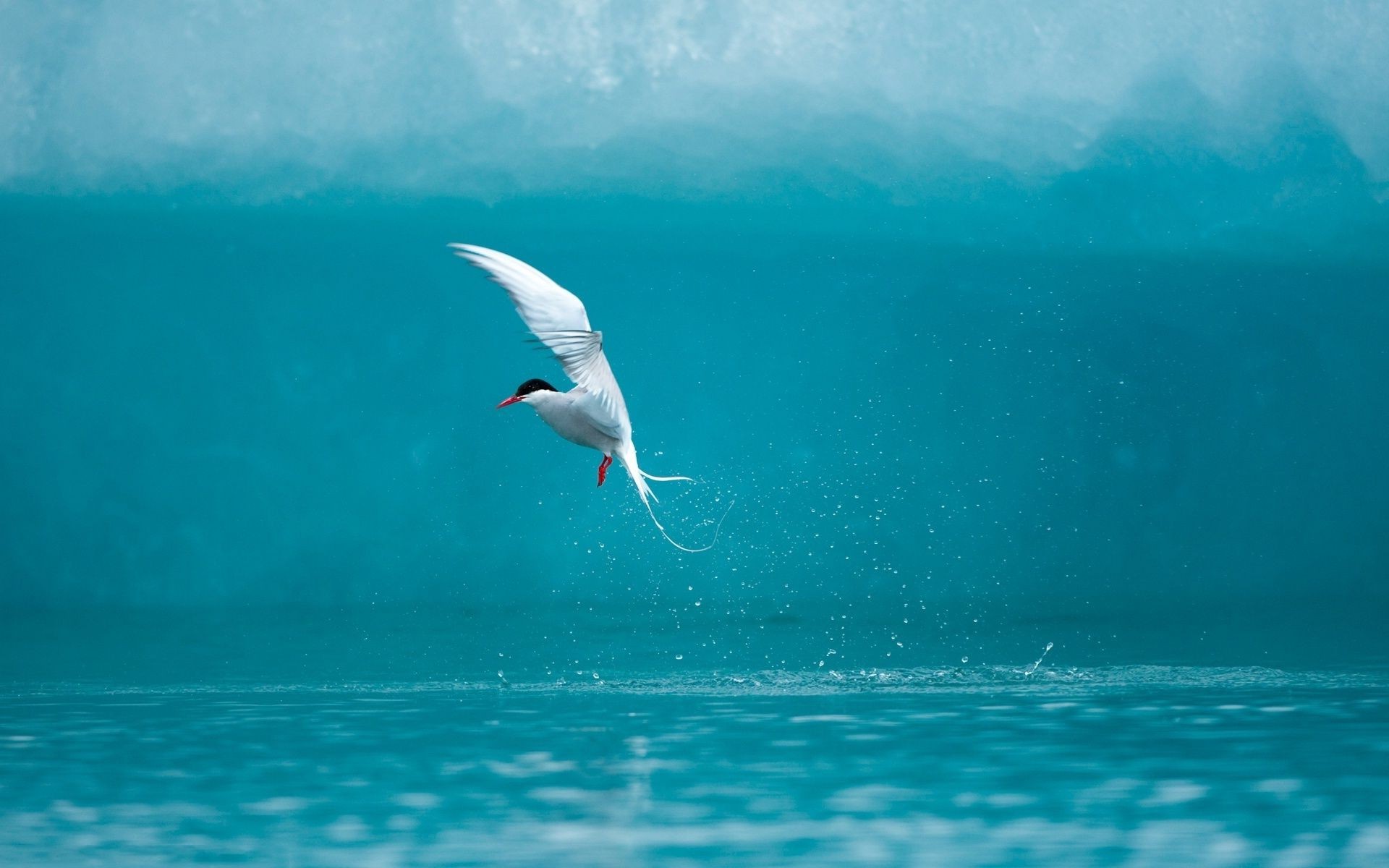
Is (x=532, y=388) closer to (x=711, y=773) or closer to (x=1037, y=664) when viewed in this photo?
(x=711, y=773)

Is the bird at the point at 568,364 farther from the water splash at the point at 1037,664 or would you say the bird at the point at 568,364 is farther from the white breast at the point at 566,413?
the water splash at the point at 1037,664

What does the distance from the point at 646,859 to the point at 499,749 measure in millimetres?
2270

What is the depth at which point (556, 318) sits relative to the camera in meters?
7.41

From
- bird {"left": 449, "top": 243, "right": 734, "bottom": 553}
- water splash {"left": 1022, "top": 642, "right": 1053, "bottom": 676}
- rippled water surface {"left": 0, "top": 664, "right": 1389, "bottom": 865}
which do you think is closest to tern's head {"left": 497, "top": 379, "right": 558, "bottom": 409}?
bird {"left": 449, "top": 243, "right": 734, "bottom": 553}

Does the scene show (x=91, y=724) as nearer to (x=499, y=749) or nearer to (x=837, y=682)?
(x=499, y=749)

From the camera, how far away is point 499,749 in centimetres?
735

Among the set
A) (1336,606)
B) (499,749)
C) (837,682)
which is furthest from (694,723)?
(1336,606)

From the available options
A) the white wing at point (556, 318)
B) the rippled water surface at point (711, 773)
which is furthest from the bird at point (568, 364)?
the rippled water surface at point (711, 773)

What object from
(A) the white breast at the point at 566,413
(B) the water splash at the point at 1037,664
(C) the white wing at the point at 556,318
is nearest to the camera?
(C) the white wing at the point at 556,318

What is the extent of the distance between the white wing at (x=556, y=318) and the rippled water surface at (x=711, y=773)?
155cm

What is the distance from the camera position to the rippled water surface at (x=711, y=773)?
5.42m

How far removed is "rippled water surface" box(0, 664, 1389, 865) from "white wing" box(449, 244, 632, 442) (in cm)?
155

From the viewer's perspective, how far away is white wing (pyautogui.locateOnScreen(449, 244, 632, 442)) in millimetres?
7359

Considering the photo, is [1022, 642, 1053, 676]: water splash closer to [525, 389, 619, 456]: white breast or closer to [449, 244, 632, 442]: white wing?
[525, 389, 619, 456]: white breast
